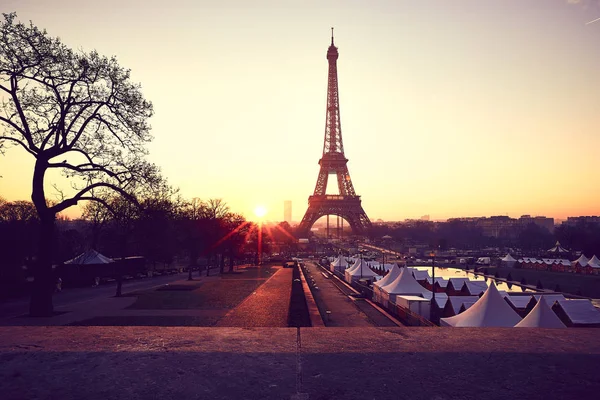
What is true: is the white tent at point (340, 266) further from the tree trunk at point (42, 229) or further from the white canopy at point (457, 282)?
the tree trunk at point (42, 229)

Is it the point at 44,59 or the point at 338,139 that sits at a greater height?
the point at 338,139

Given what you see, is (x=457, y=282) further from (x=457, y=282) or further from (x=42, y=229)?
(x=42, y=229)

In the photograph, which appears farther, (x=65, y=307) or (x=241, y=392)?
(x=65, y=307)

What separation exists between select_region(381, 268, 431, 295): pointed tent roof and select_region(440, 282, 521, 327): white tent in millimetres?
10112

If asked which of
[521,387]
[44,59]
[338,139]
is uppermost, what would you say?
[338,139]

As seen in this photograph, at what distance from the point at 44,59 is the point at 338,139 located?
3493 inches

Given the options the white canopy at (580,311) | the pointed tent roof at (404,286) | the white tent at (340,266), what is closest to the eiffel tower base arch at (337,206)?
the white tent at (340,266)

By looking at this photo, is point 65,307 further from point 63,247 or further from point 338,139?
point 338,139

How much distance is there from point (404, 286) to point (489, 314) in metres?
11.5

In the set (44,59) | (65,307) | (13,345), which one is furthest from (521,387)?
(65,307)

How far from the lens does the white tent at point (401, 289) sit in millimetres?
28188

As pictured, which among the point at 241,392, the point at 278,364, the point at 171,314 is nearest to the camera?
the point at 241,392

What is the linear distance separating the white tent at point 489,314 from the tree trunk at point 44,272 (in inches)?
690

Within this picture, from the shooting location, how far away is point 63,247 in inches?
2148
